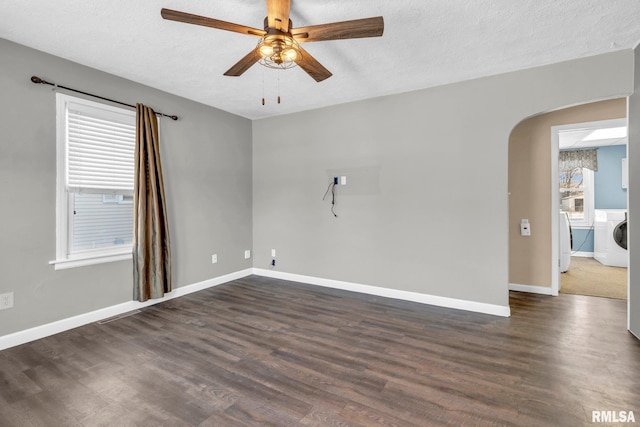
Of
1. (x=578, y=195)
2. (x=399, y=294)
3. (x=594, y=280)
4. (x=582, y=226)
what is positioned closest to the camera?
(x=399, y=294)

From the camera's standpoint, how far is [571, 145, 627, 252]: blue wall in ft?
20.5

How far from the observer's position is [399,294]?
3.84 metres

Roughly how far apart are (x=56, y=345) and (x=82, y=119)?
2.17 m

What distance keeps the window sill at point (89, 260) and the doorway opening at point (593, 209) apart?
5.78 meters

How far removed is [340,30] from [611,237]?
6.64 meters

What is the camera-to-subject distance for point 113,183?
10.9ft

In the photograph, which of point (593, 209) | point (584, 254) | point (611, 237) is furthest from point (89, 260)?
point (593, 209)

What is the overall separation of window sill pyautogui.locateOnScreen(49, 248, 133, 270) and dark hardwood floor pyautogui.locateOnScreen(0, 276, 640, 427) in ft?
2.10

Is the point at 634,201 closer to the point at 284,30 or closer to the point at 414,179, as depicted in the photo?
the point at 414,179

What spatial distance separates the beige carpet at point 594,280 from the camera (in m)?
4.04

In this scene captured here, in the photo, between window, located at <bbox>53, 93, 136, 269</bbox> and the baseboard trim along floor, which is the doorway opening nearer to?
the baseboard trim along floor

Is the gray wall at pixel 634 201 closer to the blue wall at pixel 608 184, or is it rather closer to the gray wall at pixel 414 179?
the gray wall at pixel 414 179

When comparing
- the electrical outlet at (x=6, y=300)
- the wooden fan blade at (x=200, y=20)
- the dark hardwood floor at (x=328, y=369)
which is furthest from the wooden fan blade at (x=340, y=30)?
the electrical outlet at (x=6, y=300)

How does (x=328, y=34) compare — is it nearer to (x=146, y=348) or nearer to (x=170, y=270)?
(x=146, y=348)
